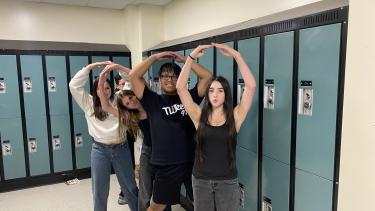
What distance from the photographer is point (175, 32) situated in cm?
403

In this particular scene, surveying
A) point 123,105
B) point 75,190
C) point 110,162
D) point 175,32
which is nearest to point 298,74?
point 123,105

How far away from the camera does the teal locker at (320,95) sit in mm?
1536

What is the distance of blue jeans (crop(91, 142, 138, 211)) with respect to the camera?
2527 mm

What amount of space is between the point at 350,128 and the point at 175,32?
298 cm

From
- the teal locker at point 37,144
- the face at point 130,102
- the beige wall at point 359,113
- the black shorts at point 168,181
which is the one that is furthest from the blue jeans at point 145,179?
the teal locker at point 37,144

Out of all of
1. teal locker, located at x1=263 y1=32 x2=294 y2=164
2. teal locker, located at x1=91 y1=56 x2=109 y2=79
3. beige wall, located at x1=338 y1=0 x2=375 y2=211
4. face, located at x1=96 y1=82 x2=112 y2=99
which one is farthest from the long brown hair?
teal locker, located at x1=91 y1=56 x2=109 y2=79

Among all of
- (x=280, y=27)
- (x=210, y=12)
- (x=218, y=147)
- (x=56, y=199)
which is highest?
(x=210, y=12)

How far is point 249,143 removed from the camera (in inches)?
88.7

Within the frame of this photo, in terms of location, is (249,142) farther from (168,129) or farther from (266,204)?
(168,129)

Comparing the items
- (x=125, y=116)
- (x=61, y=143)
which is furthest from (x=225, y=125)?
(x=61, y=143)

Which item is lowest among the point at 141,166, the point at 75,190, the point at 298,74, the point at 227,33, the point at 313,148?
the point at 75,190

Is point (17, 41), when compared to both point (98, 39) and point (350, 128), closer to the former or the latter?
point (98, 39)

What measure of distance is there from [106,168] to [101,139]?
0.87 ft

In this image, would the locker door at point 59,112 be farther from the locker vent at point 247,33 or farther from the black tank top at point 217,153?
the black tank top at point 217,153
